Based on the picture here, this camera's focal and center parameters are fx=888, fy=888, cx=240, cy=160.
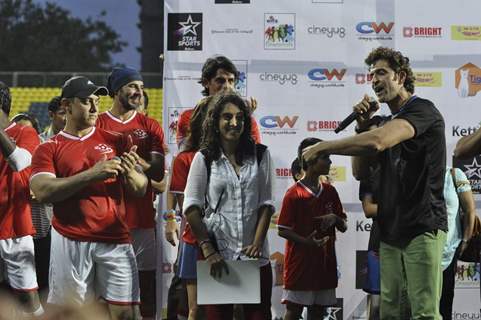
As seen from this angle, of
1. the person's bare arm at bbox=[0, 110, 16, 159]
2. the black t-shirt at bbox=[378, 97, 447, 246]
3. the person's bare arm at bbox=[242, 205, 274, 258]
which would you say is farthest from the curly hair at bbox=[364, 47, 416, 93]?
the person's bare arm at bbox=[0, 110, 16, 159]

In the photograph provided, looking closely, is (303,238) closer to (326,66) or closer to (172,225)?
(172,225)

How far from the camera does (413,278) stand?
5.50 m

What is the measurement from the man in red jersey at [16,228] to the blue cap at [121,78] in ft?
2.45

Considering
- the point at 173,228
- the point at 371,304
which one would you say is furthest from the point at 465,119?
the point at 173,228

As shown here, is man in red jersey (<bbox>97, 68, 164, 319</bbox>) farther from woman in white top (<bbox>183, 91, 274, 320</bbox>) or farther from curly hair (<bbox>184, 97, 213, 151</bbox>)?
woman in white top (<bbox>183, 91, 274, 320</bbox>)

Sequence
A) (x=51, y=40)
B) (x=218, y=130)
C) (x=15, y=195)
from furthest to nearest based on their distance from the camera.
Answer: (x=51, y=40)
(x=15, y=195)
(x=218, y=130)

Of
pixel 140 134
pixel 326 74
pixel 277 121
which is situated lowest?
pixel 140 134

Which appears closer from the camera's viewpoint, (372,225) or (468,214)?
(468,214)

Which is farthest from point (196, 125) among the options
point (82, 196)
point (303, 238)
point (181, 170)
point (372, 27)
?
point (372, 27)

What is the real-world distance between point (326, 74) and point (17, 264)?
3371 millimetres

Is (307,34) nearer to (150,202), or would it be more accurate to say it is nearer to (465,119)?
(465,119)

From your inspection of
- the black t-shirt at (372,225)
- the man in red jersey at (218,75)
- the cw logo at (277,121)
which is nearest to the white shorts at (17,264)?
the man in red jersey at (218,75)

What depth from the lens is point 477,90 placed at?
27.6 ft

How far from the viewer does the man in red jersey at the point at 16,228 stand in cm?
711
